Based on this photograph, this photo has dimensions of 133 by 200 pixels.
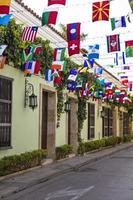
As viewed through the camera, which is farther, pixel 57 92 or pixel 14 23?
pixel 57 92

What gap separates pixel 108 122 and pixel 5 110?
20962 mm

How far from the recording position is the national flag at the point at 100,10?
13411mm

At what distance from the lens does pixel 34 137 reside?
18422 millimetres

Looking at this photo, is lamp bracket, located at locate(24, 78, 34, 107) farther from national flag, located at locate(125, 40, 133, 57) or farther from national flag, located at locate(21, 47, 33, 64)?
national flag, located at locate(125, 40, 133, 57)

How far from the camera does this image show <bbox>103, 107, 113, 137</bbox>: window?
113 feet

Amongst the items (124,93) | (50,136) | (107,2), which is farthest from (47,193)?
(124,93)

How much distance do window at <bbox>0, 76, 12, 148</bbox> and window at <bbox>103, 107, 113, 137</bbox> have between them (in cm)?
1853

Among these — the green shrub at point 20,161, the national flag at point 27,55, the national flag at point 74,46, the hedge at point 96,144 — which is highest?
the national flag at point 74,46

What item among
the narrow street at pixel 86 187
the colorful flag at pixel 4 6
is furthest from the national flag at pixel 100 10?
the narrow street at pixel 86 187

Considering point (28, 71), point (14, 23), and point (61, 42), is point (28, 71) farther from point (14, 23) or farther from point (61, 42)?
point (61, 42)

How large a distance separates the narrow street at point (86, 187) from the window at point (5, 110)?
6.51 feet

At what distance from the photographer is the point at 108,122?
3612cm

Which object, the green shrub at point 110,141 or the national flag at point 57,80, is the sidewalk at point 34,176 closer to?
the national flag at point 57,80

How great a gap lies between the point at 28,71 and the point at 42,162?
390 centimetres
